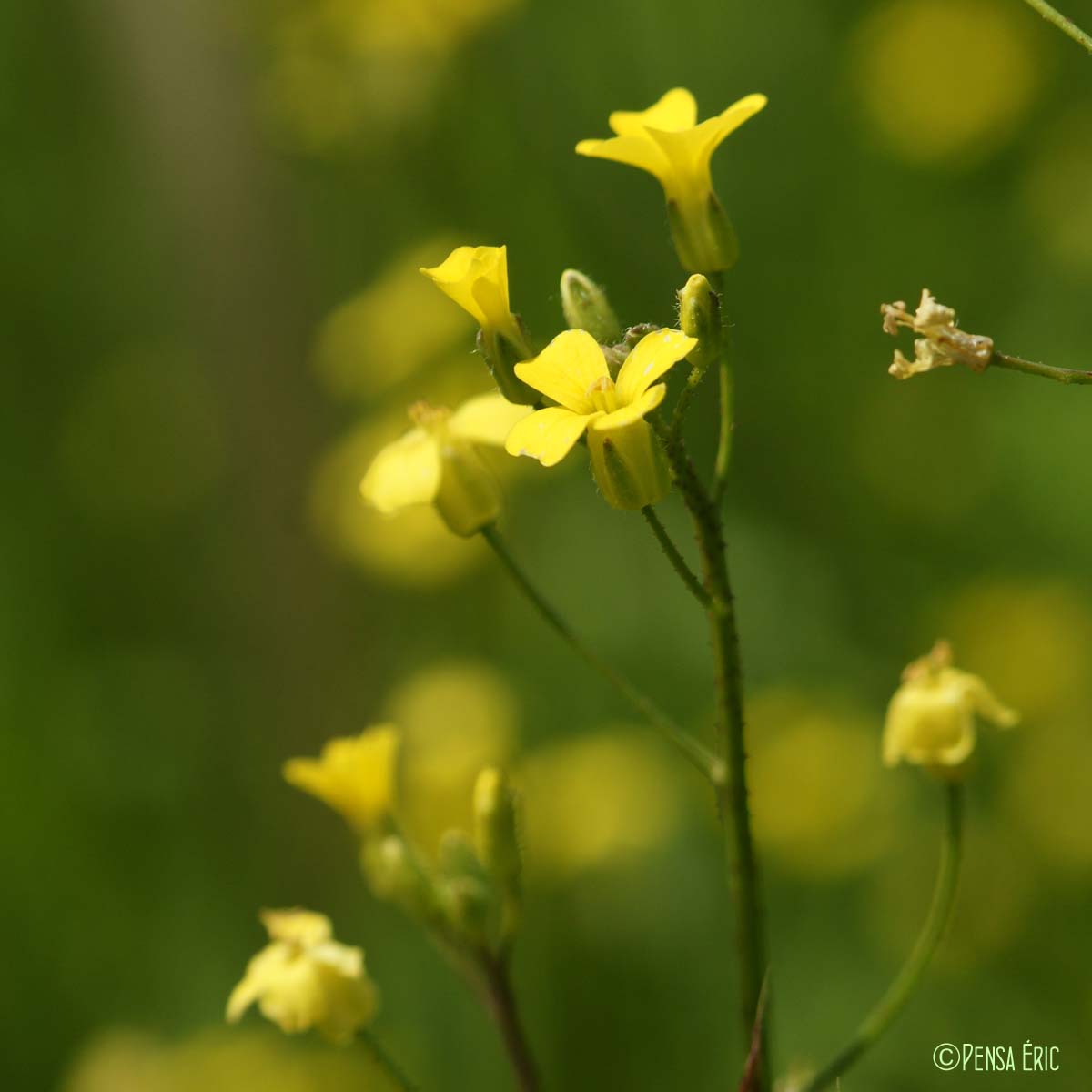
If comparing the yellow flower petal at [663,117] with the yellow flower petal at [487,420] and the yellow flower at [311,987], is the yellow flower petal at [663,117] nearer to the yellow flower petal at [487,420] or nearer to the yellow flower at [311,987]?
the yellow flower petal at [487,420]

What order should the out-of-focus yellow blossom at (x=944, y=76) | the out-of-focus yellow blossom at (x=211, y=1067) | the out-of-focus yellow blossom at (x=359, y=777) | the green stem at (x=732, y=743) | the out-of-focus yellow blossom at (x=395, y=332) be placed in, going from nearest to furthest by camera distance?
the green stem at (x=732, y=743) → the out-of-focus yellow blossom at (x=359, y=777) → the out-of-focus yellow blossom at (x=211, y=1067) → the out-of-focus yellow blossom at (x=395, y=332) → the out-of-focus yellow blossom at (x=944, y=76)

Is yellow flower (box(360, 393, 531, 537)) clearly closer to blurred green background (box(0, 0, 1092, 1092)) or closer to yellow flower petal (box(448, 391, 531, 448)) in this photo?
yellow flower petal (box(448, 391, 531, 448))

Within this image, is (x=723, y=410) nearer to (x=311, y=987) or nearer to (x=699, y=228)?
(x=699, y=228)

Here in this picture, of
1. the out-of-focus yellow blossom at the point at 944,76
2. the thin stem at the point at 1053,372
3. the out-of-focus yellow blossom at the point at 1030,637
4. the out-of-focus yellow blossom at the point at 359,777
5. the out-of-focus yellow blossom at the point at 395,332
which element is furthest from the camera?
the out-of-focus yellow blossom at the point at 944,76

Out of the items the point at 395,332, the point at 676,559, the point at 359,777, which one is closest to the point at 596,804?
the point at 395,332

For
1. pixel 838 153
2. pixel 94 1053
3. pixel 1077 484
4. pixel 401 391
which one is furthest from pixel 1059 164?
pixel 94 1053

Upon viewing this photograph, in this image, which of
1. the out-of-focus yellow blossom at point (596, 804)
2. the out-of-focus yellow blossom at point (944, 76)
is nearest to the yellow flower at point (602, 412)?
the out-of-focus yellow blossom at point (596, 804)

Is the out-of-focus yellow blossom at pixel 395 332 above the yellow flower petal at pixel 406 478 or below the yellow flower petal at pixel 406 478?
below
